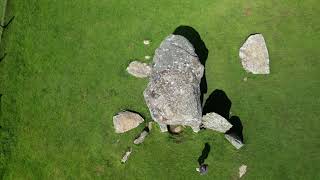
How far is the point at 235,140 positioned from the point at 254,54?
17.7ft

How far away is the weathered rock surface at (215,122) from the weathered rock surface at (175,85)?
54 cm

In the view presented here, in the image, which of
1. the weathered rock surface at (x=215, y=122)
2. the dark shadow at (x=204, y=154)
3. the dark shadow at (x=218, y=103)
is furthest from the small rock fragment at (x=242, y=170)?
the dark shadow at (x=218, y=103)

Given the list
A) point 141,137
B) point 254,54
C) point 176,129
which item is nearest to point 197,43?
point 254,54

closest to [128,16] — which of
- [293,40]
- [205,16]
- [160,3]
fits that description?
[160,3]

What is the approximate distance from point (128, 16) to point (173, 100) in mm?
6396

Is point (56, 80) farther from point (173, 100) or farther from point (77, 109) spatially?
point (173, 100)

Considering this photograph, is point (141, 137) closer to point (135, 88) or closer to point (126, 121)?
point (126, 121)

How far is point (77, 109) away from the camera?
92.1 feet

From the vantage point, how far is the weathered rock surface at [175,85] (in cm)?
2614

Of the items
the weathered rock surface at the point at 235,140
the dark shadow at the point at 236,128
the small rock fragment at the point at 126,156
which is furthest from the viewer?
the small rock fragment at the point at 126,156

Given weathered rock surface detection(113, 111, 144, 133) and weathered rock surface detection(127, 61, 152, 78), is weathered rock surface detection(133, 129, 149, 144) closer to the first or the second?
weathered rock surface detection(113, 111, 144, 133)

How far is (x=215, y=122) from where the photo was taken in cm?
2692

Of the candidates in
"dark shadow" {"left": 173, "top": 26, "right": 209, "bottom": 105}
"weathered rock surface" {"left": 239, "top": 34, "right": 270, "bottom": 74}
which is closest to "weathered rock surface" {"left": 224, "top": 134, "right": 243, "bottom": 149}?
"dark shadow" {"left": 173, "top": 26, "right": 209, "bottom": 105}

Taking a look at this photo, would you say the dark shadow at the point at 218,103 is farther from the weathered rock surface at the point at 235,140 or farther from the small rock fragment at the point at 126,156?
the small rock fragment at the point at 126,156
